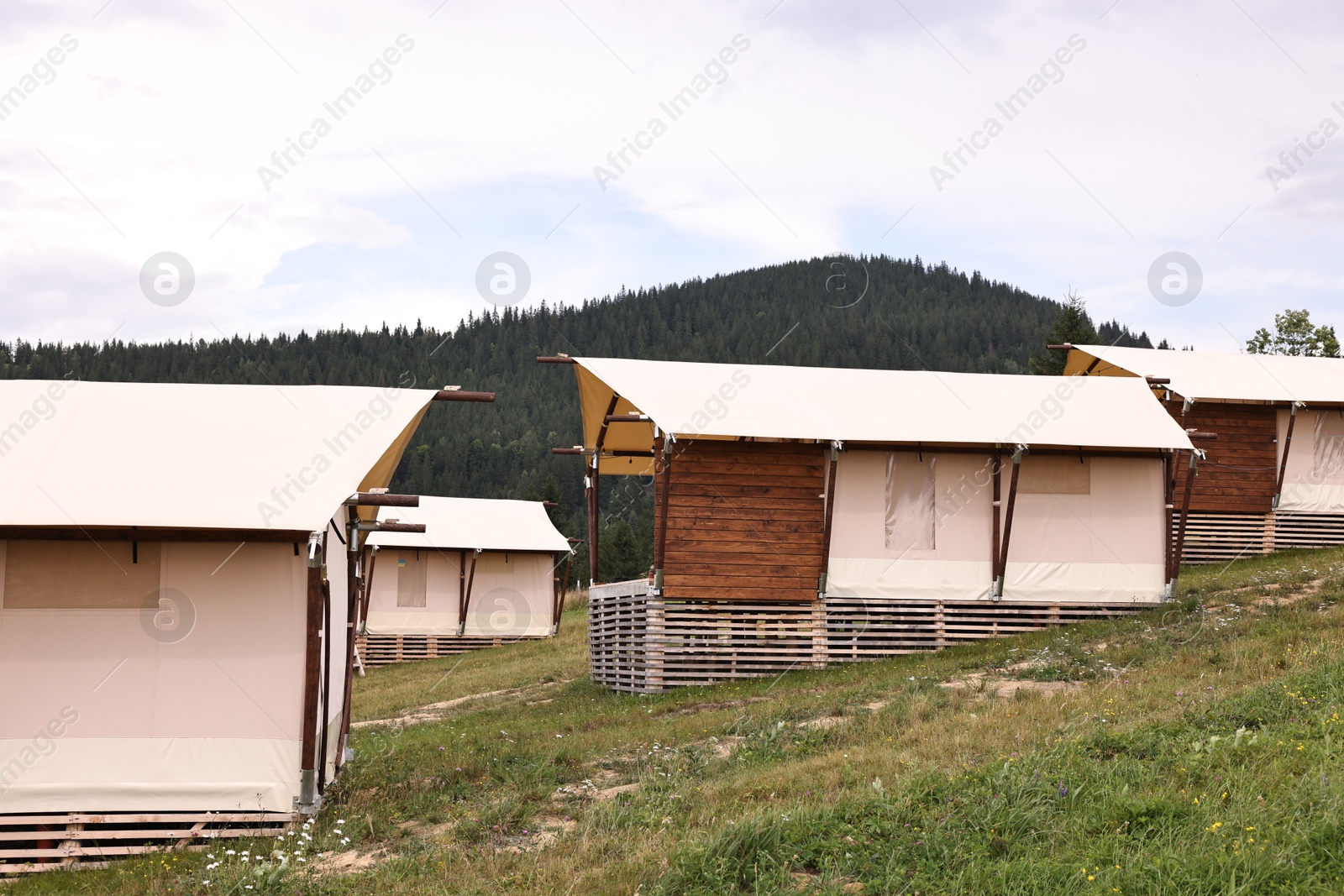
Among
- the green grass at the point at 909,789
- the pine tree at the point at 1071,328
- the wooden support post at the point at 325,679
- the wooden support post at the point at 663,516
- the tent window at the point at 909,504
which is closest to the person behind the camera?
the green grass at the point at 909,789

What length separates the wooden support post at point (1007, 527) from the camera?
18.4m

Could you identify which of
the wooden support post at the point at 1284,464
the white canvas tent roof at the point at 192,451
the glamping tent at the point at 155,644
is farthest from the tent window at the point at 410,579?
the wooden support post at the point at 1284,464

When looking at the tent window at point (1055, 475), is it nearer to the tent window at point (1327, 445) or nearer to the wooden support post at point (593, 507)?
the wooden support post at point (593, 507)

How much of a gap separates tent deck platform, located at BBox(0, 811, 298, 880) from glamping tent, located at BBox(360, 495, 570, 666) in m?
22.0

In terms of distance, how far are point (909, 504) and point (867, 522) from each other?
2.70 ft

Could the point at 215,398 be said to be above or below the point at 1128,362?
below

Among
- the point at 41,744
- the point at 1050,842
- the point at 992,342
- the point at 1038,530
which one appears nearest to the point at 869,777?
the point at 1050,842

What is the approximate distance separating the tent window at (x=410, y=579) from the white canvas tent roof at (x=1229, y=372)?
20477 mm

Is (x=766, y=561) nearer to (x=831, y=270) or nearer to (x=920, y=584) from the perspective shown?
(x=920, y=584)

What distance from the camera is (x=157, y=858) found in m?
9.80

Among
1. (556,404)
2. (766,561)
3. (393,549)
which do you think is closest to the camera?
(766,561)

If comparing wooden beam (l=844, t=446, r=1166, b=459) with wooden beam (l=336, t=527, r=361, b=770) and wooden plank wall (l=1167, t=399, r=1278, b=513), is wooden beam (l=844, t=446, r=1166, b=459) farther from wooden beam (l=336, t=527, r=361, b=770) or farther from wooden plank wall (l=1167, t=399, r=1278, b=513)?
wooden beam (l=336, t=527, r=361, b=770)

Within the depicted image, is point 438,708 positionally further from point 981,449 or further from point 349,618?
point 981,449

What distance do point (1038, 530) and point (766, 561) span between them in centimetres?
500
